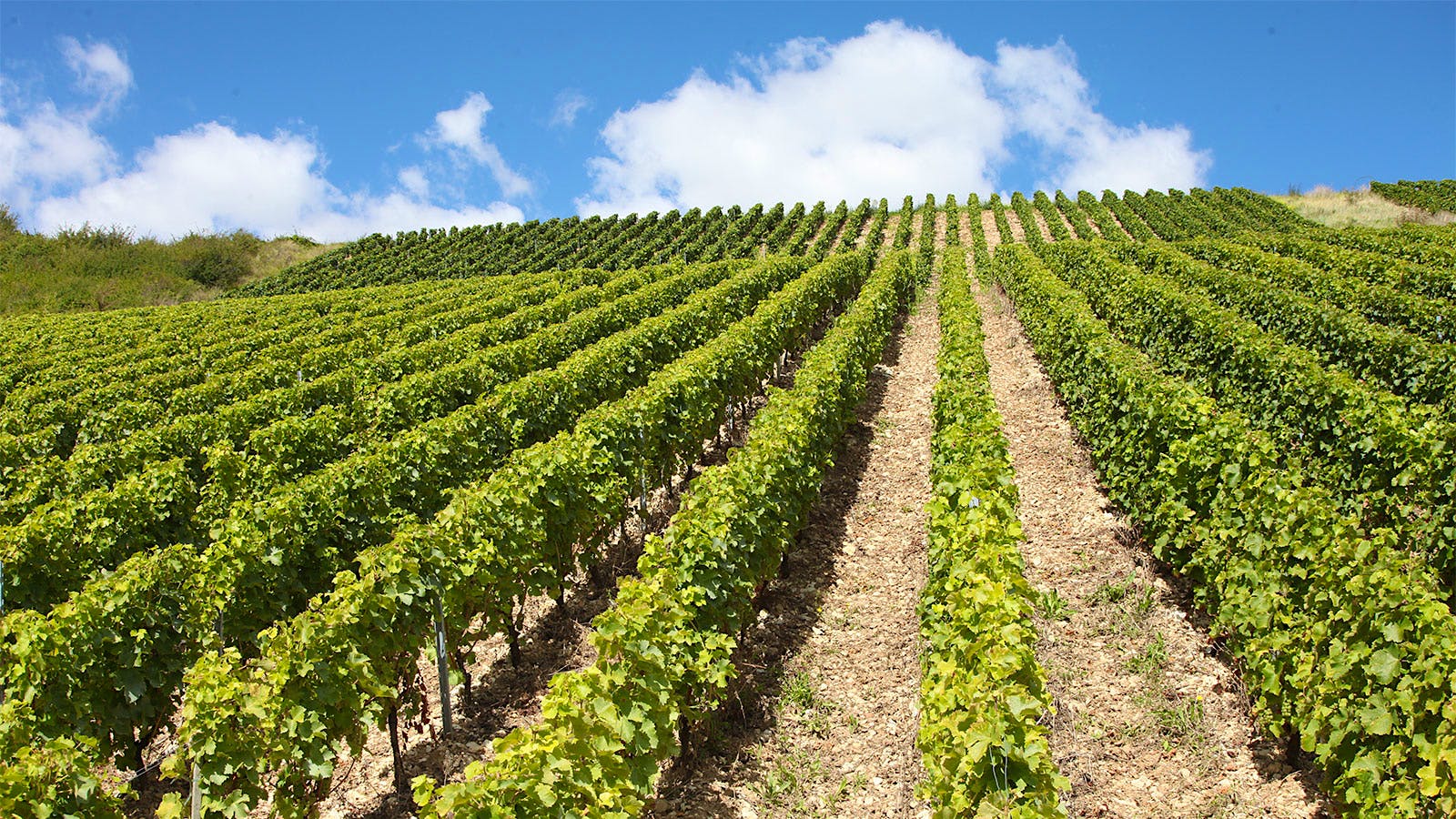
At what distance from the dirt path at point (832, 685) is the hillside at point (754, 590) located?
4 cm

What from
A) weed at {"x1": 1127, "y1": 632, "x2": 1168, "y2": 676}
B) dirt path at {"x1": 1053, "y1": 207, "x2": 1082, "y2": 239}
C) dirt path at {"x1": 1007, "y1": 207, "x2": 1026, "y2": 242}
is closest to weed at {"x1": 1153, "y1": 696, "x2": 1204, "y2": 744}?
weed at {"x1": 1127, "y1": 632, "x2": 1168, "y2": 676}

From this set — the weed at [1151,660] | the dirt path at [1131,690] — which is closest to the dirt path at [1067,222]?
the dirt path at [1131,690]

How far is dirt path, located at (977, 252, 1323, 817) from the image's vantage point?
6281mm

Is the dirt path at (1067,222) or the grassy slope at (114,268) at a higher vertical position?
the dirt path at (1067,222)

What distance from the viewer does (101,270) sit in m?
66.7

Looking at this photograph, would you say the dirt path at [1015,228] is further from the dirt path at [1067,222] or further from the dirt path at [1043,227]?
the dirt path at [1067,222]

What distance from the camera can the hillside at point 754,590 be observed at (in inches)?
217

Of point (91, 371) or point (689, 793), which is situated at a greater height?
point (91, 371)

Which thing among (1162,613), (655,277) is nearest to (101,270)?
(655,277)

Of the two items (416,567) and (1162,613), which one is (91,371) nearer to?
(416,567)

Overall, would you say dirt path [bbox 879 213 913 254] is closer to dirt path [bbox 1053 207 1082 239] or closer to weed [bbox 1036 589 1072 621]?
dirt path [bbox 1053 207 1082 239]

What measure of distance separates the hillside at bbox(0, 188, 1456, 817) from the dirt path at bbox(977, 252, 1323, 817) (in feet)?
0.13

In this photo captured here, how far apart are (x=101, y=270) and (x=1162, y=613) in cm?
7934

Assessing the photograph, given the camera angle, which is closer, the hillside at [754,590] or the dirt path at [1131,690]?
the hillside at [754,590]
